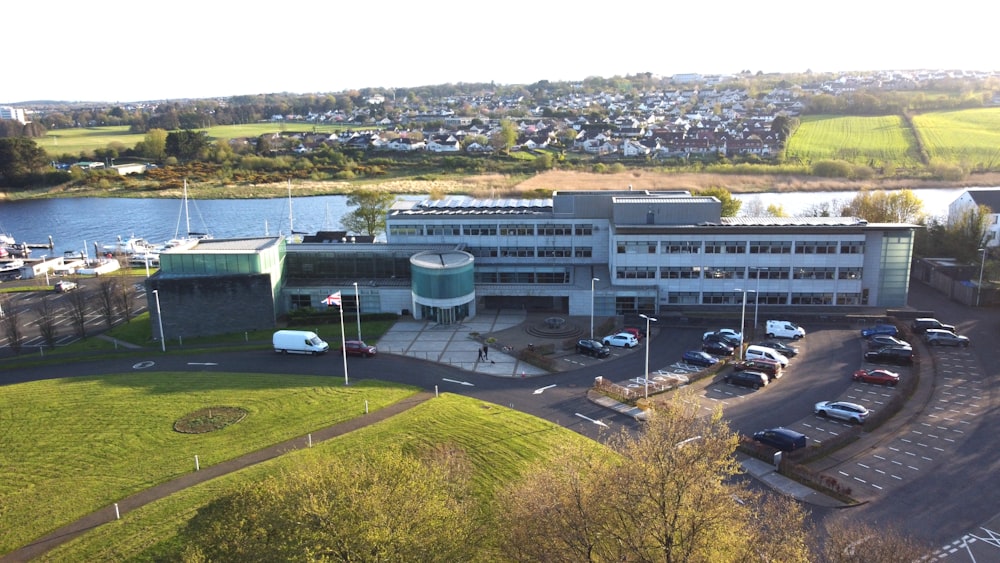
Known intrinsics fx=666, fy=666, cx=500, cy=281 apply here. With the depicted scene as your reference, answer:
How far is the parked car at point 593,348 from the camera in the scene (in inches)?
1741

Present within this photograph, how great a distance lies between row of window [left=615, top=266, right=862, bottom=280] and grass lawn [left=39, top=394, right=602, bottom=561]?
21.3 metres

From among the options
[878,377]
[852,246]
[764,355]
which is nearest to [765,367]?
[764,355]

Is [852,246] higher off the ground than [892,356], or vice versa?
[852,246]

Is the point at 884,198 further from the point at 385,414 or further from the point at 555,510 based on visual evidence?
the point at 555,510

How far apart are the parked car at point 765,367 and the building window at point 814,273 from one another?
46.5ft

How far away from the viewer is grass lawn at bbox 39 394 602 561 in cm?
2517

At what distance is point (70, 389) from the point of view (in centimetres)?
3972

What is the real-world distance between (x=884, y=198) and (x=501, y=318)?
1880 inches

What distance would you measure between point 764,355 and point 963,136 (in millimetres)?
136532

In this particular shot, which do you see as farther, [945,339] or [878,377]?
[945,339]

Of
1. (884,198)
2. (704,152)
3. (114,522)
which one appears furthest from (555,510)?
(704,152)

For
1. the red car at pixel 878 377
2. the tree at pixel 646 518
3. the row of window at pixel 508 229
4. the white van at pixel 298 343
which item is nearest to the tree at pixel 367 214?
the row of window at pixel 508 229

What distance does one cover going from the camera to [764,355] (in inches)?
1639

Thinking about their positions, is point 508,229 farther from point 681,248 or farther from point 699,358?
point 699,358
